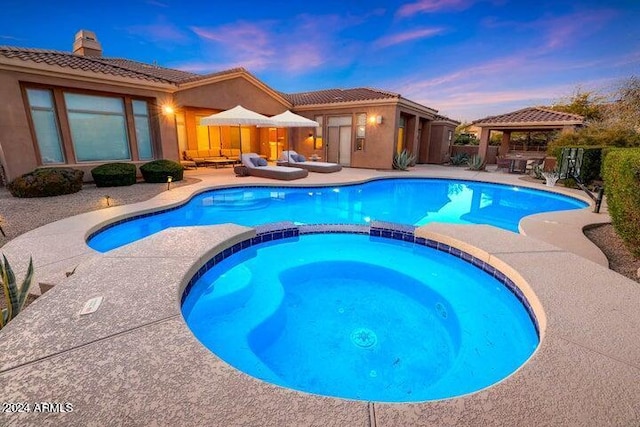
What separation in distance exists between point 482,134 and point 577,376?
64.7 ft

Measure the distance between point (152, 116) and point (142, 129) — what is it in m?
0.68

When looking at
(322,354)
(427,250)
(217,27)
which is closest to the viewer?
(322,354)

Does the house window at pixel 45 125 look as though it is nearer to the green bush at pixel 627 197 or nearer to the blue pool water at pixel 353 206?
the blue pool water at pixel 353 206

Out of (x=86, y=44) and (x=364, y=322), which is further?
(x=86, y=44)

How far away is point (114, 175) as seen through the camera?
32.2 ft

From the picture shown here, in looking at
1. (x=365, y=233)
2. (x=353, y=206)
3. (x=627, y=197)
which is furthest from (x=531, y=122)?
(x=365, y=233)

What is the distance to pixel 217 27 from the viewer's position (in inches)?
696

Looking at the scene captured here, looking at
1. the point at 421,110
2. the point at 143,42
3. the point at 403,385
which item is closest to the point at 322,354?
the point at 403,385

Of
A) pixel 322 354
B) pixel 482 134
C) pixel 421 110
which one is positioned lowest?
pixel 322 354

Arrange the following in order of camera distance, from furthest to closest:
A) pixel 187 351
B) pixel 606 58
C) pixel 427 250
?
pixel 606 58
pixel 427 250
pixel 187 351

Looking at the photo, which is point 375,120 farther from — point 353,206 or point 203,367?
point 203,367

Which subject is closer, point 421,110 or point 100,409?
point 100,409

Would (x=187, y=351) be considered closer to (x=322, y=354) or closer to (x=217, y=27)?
(x=322, y=354)

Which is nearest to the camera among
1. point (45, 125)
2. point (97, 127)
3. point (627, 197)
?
point (627, 197)
